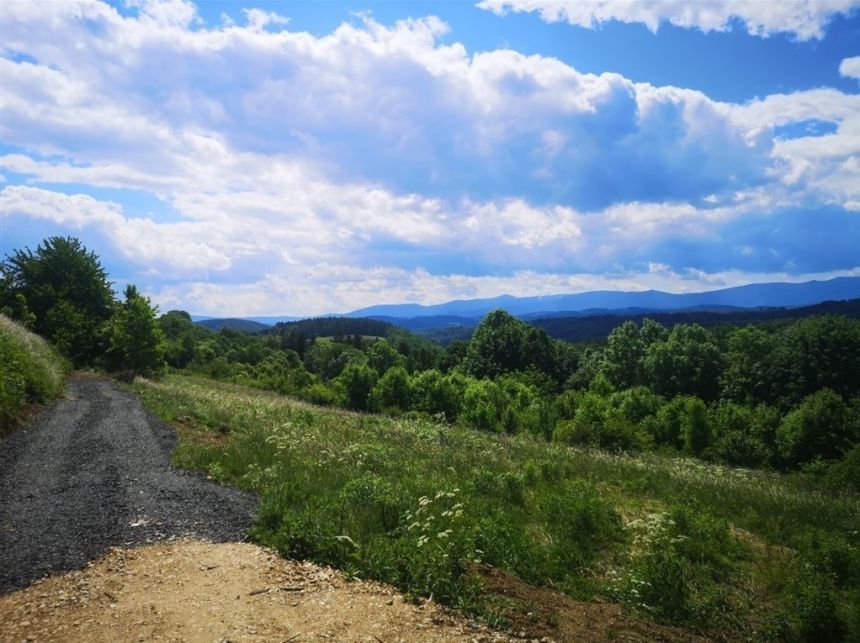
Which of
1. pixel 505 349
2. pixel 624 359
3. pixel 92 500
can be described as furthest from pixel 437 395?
pixel 92 500

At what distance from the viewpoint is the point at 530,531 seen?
9.38 metres

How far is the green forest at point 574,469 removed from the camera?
7105 mm

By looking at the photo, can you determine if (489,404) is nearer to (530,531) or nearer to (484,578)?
(530,531)

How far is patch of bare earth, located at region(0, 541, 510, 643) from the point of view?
555cm

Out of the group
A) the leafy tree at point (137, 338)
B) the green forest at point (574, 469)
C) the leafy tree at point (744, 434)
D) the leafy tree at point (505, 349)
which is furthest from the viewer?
the leafy tree at point (505, 349)

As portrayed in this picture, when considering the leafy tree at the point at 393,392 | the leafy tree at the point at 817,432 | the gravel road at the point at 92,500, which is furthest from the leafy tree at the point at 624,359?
the gravel road at the point at 92,500

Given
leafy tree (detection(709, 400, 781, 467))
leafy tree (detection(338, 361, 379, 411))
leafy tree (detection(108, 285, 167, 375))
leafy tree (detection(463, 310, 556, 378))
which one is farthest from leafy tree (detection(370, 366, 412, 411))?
leafy tree (detection(709, 400, 781, 467))

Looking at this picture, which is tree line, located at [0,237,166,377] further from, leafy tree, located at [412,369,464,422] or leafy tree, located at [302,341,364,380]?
leafy tree, located at [302,341,364,380]

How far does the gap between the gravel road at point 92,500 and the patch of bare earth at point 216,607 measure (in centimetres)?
71

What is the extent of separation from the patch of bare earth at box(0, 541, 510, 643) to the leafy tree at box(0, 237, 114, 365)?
141 feet

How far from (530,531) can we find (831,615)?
4.46m

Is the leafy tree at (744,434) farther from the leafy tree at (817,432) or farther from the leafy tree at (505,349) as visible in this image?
the leafy tree at (505,349)

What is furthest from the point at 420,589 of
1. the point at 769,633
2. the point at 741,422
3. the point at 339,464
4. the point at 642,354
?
the point at 642,354

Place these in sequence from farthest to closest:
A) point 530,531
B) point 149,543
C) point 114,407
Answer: point 114,407 → point 530,531 → point 149,543
